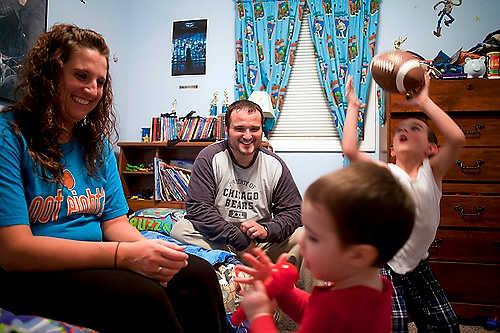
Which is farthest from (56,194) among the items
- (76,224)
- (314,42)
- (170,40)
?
(170,40)

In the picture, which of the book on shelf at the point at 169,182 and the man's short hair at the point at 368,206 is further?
the book on shelf at the point at 169,182

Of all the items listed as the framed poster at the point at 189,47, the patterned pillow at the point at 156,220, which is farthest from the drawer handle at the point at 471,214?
the framed poster at the point at 189,47

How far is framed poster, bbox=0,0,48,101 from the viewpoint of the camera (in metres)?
2.38

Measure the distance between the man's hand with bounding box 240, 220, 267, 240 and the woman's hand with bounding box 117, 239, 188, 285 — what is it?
0.89m

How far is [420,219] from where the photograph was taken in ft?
4.17

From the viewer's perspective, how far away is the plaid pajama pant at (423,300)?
1299 millimetres

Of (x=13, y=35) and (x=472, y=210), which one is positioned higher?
(x=13, y=35)

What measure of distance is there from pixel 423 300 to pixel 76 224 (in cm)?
121

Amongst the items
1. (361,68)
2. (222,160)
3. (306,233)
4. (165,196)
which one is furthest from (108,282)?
(361,68)

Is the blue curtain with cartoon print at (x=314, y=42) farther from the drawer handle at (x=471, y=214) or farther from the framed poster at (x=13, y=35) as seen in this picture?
the framed poster at (x=13, y=35)

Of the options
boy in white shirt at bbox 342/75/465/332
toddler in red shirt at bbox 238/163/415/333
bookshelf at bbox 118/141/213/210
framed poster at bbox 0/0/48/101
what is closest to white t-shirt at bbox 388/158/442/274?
boy in white shirt at bbox 342/75/465/332

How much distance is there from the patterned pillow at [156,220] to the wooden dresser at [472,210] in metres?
1.76

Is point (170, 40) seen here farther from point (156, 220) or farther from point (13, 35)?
point (156, 220)

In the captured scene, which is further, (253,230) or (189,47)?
(189,47)
